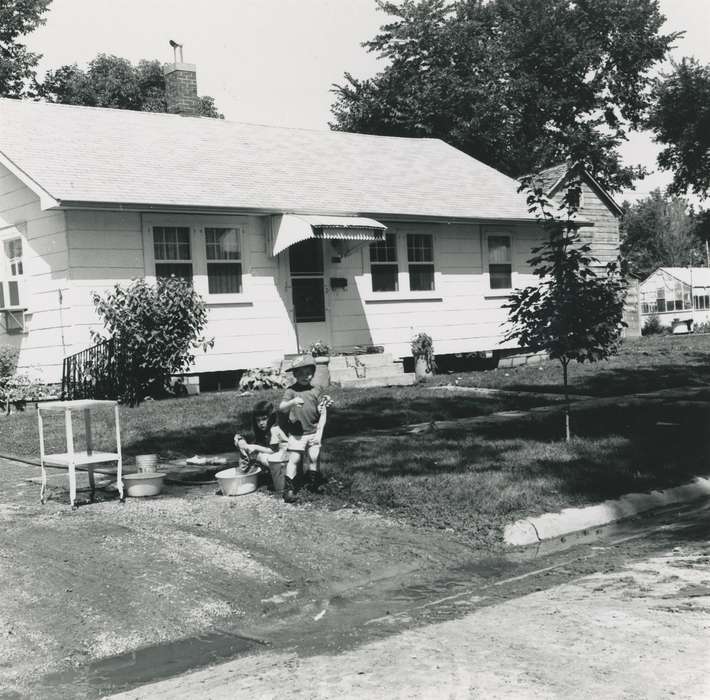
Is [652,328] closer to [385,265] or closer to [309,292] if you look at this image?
[385,265]

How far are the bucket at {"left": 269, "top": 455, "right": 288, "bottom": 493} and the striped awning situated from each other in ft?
30.7

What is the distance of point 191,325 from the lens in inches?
637

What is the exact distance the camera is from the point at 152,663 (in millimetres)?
4992

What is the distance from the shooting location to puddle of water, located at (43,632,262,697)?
4.73 metres

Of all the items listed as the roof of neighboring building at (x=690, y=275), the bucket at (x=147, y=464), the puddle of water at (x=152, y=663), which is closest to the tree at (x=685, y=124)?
the bucket at (x=147, y=464)

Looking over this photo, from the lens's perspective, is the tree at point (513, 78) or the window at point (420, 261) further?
the tree at point (513, 78)

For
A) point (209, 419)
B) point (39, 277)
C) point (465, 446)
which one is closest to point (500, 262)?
point (39, 277)

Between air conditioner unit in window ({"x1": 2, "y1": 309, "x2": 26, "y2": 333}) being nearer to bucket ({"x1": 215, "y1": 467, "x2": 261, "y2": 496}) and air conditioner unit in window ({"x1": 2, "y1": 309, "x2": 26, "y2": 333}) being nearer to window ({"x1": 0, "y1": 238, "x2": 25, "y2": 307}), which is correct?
window ({"x1": 0, "y1": 238, "x2": 25, "y2": 307})

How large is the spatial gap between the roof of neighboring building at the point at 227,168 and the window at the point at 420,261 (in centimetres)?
78

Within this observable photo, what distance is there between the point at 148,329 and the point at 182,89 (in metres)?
10.7

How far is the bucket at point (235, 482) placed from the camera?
28.5 feet

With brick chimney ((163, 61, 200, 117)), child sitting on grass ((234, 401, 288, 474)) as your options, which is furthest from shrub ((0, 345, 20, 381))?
brick chimney ((163, 61, 200, 117))

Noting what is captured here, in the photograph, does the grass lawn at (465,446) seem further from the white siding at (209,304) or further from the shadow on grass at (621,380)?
the white siding at (209,304)

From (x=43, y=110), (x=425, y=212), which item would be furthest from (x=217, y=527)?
(x=43, y=110)
